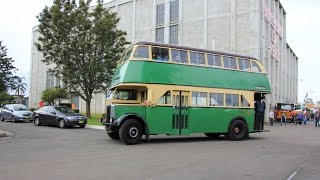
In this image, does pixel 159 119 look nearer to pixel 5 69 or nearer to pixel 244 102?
pixel 244 102

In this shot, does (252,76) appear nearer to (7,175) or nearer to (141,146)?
(141,146)

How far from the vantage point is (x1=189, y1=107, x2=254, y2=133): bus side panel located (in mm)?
19297

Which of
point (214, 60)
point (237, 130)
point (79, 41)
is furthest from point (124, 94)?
point (79, 41)

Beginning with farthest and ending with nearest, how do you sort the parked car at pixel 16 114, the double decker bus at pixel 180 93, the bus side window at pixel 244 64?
the parked car at pixel 16 114 < the bus side window at pixel 244 64 < the double decker bus at pixel 180 93

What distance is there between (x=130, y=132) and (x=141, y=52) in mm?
3380

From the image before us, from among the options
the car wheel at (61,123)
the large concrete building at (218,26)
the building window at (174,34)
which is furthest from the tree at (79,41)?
the building window at (174,34)

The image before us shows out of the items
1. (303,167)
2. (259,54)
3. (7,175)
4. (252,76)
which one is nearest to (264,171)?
(303,167)

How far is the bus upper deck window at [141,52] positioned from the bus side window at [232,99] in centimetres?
477

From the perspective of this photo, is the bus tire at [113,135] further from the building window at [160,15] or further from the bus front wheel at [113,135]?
the building window at [160,15]

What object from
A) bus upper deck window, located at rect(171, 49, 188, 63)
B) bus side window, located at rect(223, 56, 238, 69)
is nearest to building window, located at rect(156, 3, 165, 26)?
bus side window, located at rect(223, 56, 238, 69)

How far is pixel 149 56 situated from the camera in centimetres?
1806

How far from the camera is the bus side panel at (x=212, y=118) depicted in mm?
19297

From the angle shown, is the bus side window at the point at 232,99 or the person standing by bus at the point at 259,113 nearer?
the bus side window at the point at 232,99

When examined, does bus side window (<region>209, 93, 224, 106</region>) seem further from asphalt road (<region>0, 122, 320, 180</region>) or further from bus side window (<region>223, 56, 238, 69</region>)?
asphalt road (<region>0, 122, 320, 180</region>)
